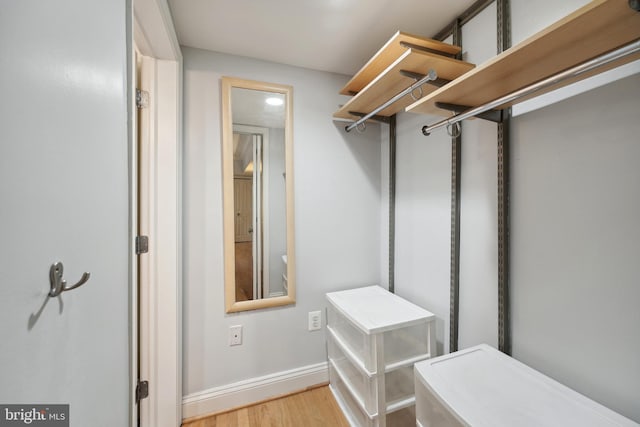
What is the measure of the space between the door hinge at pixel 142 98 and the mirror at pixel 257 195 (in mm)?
390

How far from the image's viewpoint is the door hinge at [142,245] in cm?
131

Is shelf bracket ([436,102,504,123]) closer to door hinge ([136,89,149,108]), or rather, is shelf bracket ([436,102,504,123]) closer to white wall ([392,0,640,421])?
white wall ([392,0,640,421])

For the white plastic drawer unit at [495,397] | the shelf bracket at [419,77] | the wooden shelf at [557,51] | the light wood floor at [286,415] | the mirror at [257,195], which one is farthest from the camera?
the mirror at [257,195]

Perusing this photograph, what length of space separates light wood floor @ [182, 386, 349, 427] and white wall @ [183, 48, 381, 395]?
0.17m

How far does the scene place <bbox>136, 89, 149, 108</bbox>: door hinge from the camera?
4.37 ft

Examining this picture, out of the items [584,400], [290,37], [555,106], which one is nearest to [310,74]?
[290,37]

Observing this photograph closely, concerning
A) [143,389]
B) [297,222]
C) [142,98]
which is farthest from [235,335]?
[142,98]

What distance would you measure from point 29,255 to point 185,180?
3.80 ft

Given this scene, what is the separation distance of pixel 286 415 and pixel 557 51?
2.04 meters

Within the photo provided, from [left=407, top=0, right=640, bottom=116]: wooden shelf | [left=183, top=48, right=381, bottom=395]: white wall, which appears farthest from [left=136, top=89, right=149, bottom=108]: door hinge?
[left=407, top=0, right=640, bottom=116]: wooden shelf

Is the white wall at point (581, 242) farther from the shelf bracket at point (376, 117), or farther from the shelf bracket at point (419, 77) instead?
the shelf bracket at point (376, 117)

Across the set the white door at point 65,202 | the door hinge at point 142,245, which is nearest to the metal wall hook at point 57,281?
the white door at point 65,202

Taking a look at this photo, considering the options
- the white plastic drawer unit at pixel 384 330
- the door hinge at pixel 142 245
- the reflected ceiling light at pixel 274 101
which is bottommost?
the white plastic drawer unit at pixel 384 330

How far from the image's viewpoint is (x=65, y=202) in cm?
52
